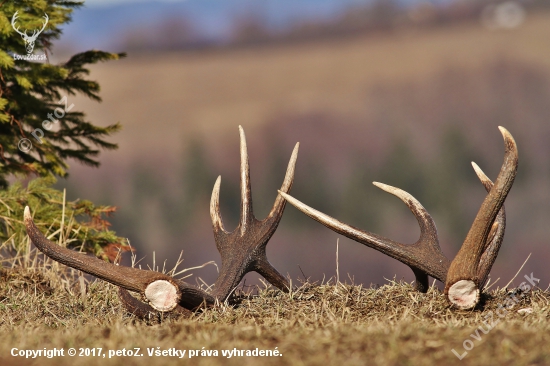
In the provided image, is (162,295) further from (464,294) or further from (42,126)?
(42,126)

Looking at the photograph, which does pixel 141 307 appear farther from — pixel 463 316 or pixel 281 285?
pixel 463 316

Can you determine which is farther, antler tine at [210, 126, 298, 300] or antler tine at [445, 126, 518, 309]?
antler tine at [210, 126, 298, 300]

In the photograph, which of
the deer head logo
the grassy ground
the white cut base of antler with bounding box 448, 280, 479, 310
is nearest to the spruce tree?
the deer head logo

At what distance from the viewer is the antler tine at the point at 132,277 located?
446cm

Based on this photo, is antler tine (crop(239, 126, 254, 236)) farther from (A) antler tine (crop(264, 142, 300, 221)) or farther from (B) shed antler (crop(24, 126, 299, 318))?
(A) antler tine (crop(264, 142, 300, 221))

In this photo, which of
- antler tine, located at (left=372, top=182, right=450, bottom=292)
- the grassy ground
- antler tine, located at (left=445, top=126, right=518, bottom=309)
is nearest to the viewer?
the grassy ground

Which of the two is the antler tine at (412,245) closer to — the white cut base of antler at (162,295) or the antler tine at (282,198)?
the antler tine at (282,198)

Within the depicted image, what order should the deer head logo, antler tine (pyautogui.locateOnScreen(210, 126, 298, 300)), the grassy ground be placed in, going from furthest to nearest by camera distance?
1. the deer head logo
2. antler tine (pyautogui.locateOnScreen(210, 126, 298, 300))
3. the grassy ground

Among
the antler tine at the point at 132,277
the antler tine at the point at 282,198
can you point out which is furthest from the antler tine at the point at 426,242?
the antler tine at the point at 132,277

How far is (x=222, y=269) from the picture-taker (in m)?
5.16

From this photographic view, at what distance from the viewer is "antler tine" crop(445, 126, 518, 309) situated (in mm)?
4410

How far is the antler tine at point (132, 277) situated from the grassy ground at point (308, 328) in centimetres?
18

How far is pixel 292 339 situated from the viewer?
3.42 m

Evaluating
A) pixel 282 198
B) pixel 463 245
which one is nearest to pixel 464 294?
pixel 463 245
